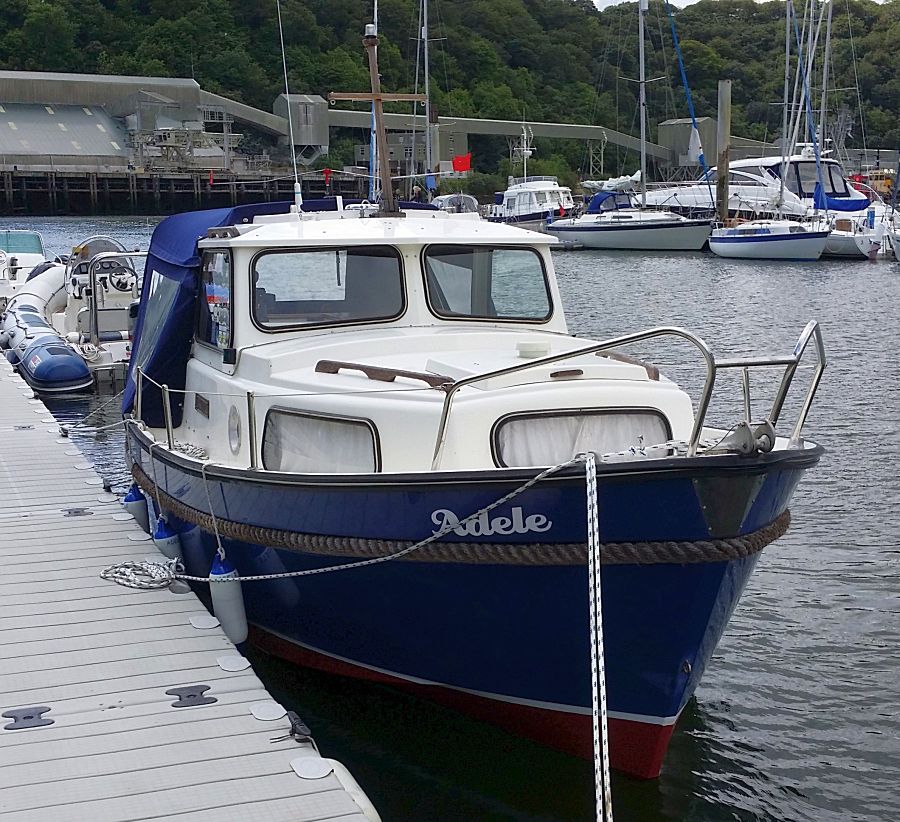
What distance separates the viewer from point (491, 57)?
101062 millimetres

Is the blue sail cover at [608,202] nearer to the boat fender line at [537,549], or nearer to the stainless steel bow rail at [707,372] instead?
the stainless steel bow rail at [707,372]

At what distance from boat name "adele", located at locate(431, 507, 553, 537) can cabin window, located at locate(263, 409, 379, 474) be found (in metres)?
0.70

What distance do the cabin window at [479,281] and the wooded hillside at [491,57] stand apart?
Result: 259ft

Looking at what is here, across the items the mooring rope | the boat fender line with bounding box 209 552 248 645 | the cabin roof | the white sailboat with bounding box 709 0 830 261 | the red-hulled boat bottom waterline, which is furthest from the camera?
the white sailboat with bounding box 709 0 830 261

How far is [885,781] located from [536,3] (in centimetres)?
11166

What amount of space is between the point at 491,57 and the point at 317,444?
327 feet

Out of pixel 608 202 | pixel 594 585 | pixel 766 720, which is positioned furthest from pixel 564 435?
pixel 608 202

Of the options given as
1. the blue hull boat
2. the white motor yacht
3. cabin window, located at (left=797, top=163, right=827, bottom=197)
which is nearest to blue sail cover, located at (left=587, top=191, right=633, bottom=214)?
the white motor yacht

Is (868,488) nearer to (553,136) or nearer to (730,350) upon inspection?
(730,350)

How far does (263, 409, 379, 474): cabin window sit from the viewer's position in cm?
653

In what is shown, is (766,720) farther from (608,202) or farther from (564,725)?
(608,202)

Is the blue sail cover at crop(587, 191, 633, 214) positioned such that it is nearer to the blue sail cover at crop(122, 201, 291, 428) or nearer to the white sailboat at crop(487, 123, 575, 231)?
the white sailboat at crop(487, 123, 575, 231)

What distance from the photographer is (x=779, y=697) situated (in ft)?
26.8

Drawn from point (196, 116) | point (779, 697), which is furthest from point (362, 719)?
point (196, 116)
